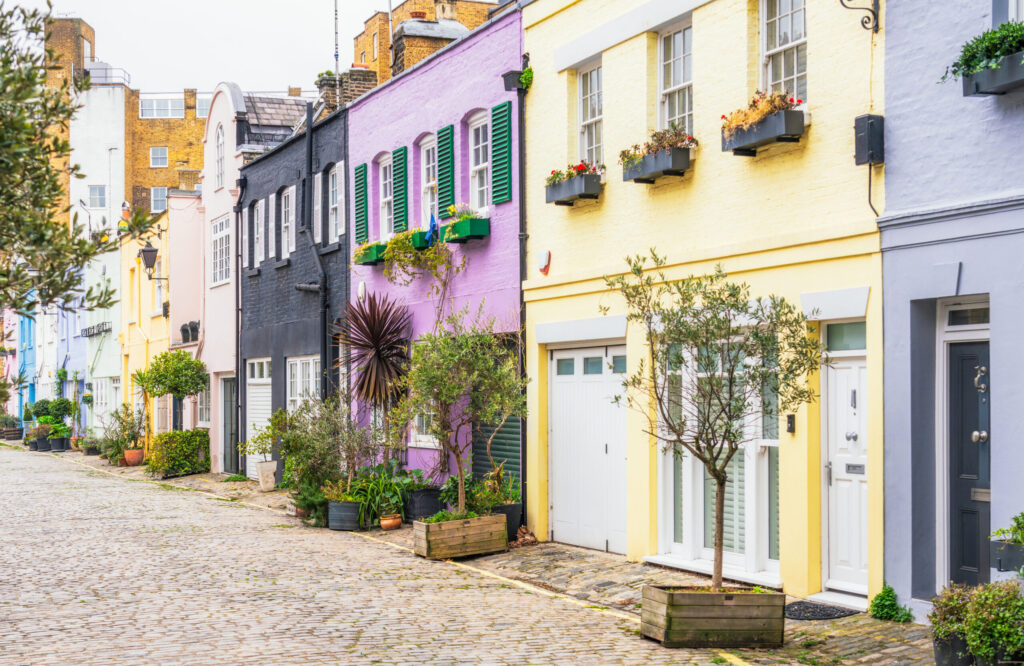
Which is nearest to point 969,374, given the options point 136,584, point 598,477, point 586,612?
point 586,612

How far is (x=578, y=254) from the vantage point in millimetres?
13953

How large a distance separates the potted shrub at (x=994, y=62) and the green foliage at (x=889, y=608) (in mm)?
3887

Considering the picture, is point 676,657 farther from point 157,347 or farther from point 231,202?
point 157,347

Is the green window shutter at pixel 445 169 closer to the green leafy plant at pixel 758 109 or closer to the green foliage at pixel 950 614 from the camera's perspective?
the green leafy plant at pixel 758 109

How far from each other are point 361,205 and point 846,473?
11244mm

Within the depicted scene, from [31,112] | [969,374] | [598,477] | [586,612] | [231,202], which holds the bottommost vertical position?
[586,612]

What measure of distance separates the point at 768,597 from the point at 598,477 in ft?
16.2

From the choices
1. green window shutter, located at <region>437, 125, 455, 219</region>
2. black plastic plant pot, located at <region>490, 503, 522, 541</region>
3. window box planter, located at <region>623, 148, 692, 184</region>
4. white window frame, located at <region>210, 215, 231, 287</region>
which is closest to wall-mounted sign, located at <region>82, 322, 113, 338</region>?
white window frame, located at <region>210, 215, 231, 287</region>

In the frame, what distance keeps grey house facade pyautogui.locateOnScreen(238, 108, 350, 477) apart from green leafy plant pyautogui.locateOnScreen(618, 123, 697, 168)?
7818mm

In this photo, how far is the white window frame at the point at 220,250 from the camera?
27.3 meters

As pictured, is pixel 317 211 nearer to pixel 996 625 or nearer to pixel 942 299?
pixel 942 299

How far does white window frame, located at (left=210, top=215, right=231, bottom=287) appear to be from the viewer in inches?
1076

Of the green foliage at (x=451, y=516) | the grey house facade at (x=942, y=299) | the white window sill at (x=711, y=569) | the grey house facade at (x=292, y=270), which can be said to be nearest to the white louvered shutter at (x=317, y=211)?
the grey house facade at (x=292, y=270)

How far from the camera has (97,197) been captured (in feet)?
188
